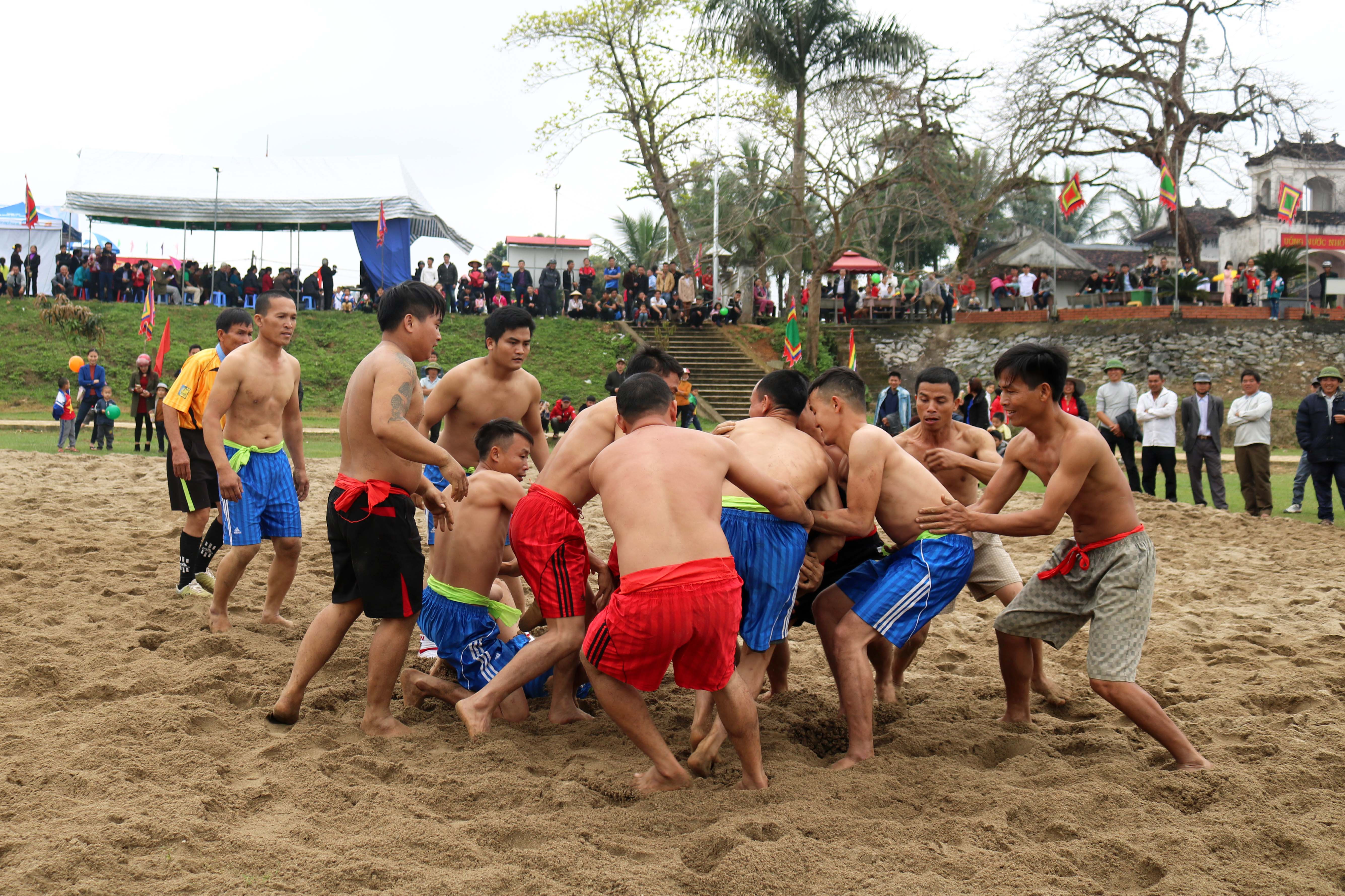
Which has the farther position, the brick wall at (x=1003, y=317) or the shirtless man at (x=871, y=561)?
the brick wall at (x=1003, y=317)

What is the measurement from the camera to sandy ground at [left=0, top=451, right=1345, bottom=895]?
9.56ft

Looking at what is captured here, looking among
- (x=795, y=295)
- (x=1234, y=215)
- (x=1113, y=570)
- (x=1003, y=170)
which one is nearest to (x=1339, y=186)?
(x=1234, y=215)

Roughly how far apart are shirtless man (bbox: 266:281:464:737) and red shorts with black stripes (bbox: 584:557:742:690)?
104 centimetres

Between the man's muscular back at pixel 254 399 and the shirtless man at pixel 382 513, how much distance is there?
1665 mm

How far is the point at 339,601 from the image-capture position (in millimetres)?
4246

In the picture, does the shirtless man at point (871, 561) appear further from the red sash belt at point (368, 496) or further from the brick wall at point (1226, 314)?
the brick wall at point (1226, 314)

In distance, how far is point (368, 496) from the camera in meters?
4.20

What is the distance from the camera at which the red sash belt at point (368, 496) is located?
4.19m

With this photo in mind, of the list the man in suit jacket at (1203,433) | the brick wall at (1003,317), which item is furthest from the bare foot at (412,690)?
the brick wall at (1003,317)

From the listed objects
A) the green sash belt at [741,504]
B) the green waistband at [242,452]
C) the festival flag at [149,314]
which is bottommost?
the green sash belt at [741,504]

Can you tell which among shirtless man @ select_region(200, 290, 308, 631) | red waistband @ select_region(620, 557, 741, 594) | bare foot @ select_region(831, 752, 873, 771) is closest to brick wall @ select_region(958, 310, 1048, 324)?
shirtless man @ select_region(200, 290, 308, 631)

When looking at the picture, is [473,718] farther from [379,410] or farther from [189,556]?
[189,556]

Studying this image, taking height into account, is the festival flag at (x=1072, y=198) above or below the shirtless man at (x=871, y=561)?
above

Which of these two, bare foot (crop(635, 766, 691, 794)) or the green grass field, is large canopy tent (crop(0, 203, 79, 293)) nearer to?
the green grass field
